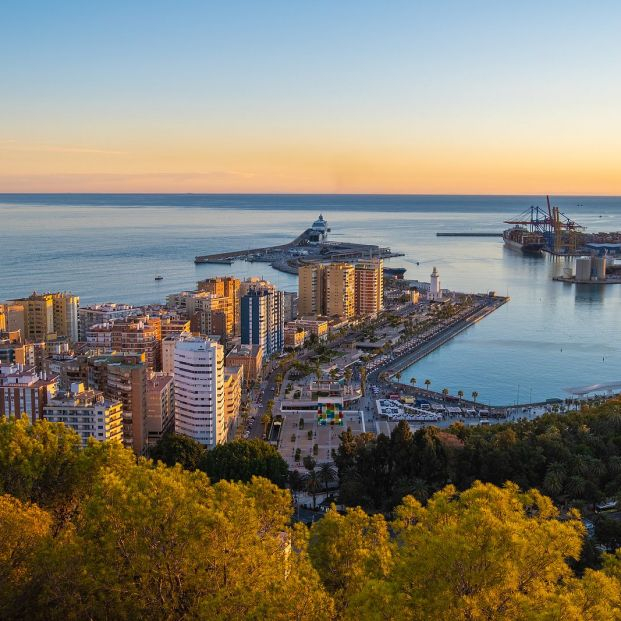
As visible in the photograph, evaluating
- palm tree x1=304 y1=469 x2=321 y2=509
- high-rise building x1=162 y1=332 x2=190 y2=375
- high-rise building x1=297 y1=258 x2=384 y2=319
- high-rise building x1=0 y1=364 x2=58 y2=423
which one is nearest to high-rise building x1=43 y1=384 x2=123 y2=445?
high-rise building x1=0 y1=364 x2=58 y2=423

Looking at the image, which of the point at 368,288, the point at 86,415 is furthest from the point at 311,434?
the point at 368,288

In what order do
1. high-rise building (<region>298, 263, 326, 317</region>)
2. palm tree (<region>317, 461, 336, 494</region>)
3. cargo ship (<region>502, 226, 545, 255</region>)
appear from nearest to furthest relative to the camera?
palm tree (<region>317, 461, 336, 494</region>), high-rise building (<region>298, 263, 326, 317</region>), cargo ship (<region>502, 226, 545, 255</region>)

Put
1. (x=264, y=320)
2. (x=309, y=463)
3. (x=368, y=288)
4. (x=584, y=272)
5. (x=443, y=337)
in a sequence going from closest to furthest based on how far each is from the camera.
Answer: (x=309, y=463) → (x=264, y=320) → (x=443, y=337) → (x=368, y=288) → (x=584, y=272)

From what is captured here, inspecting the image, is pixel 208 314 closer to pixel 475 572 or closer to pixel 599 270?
pixel 475 572

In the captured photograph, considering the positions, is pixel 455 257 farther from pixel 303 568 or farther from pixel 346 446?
pixel 303 568

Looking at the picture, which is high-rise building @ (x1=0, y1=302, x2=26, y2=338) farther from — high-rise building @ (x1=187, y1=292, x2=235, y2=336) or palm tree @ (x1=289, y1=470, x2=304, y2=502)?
palm tree @ (x1=289, y1=470, x2=304, y2=502)

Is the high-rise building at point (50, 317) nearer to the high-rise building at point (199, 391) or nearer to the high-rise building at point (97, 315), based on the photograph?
the high-rise building at point (97, 315)
